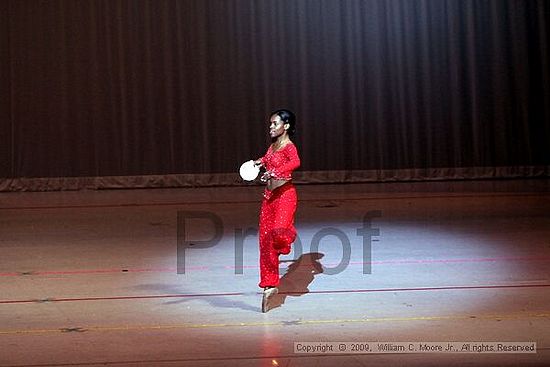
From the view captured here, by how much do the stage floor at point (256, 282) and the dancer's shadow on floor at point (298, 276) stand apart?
0.01m

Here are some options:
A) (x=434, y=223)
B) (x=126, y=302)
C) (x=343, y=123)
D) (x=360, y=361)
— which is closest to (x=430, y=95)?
(x=343, y=123)

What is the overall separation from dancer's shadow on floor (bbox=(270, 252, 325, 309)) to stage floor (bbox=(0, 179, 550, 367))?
15 millimetres

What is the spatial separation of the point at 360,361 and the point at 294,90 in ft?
28.8

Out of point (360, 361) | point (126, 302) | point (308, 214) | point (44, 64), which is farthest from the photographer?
point (44, 64)

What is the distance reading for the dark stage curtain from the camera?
12.6 meters

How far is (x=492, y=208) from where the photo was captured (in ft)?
31.8

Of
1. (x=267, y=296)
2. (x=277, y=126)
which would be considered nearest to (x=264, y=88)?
(x=277, y=126)

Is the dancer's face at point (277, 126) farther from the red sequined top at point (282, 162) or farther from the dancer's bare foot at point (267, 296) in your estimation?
the dancer's bare foot at point (267, 296)

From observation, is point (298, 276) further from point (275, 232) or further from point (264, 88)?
point (264, 88)

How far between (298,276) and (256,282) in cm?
34

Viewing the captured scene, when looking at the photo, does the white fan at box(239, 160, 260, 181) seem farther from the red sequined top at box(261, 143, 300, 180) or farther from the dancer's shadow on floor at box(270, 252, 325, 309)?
the dancer's shadow on floor at box(270, 252, 325, 309)

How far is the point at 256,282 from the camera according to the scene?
20.3 feet

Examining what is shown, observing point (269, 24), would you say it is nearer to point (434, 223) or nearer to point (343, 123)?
point (343, 123)

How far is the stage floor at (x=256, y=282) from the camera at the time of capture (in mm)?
4539
